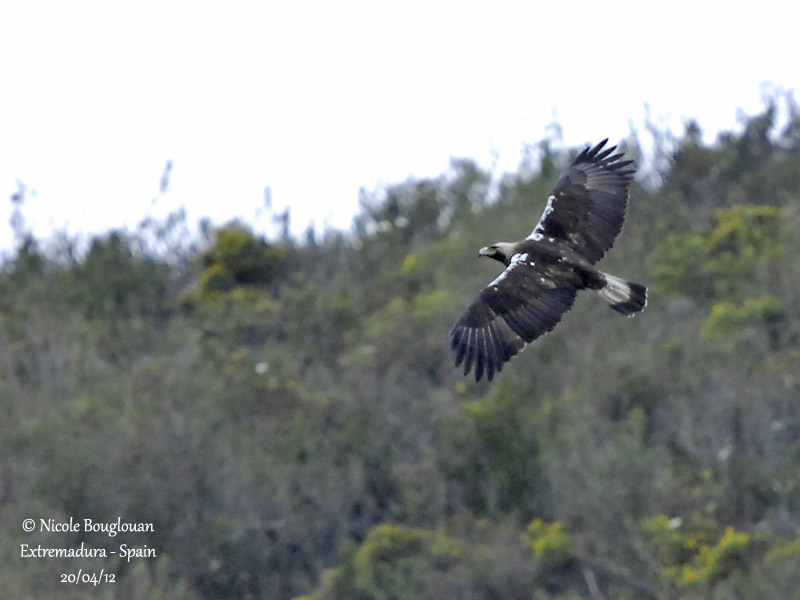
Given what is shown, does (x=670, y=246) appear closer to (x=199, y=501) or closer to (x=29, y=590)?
(x=199, y=501)

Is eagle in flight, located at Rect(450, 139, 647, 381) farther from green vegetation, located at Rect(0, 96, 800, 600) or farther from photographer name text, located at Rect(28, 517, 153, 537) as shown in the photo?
photographer name text, located at Rect(28, 517, 153, 537)

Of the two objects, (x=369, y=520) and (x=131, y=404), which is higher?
(x=131, y=404)

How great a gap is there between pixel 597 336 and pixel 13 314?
926 centimetres

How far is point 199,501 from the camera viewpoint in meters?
22.9

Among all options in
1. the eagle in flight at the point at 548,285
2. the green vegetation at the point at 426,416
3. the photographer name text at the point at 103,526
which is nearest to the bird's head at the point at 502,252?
the eagle in flight at the point at 548,285

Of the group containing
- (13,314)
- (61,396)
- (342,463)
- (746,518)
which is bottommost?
(746,518)

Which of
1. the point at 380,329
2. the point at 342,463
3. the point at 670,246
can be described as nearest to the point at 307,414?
the point at 342,463

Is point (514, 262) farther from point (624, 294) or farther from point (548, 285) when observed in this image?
point (624, 294)

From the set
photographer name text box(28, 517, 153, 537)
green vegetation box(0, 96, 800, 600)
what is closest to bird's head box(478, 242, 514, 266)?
green vegetation box(0, 96, 800, 600)

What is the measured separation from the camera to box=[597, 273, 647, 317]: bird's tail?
1278 centimetres

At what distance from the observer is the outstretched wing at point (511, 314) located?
12734mm

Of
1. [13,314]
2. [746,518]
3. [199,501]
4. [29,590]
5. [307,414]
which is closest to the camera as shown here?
[29,590]

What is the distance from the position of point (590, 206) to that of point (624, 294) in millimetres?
799

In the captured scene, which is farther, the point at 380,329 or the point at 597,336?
the point at 380,329
